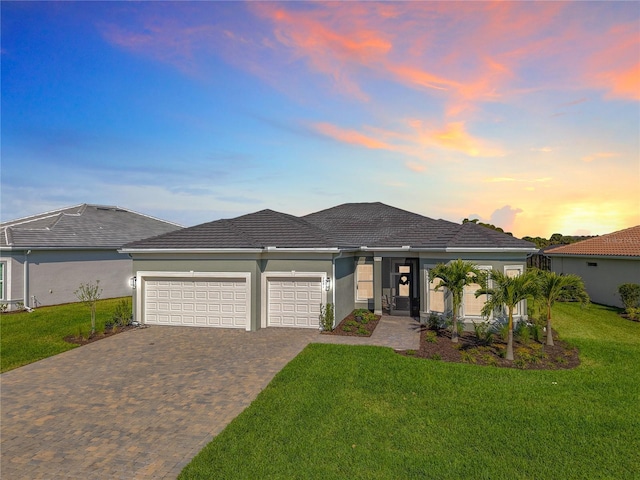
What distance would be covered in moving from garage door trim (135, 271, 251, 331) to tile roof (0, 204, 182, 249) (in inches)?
366

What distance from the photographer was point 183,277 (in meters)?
15.3

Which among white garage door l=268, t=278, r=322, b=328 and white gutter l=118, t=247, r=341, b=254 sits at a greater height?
white gutter l=118, t=247, r=341, b=254

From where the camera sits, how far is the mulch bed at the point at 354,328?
45.5 ft

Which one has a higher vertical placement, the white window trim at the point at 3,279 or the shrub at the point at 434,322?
the white window trim at the point at 3,279

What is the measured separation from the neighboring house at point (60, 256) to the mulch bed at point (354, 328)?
17.7 meters

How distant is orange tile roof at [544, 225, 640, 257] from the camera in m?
19.8

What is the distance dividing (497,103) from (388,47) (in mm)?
5072

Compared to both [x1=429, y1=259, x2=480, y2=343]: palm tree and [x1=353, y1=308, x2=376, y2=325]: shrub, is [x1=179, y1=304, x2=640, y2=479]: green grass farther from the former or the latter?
A: [x1=353, y1=308, x2=376, y2=325]: shrub

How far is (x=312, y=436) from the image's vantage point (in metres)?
A: 6.19

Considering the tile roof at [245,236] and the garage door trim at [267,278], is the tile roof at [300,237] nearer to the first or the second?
the tile roof at [245,236]

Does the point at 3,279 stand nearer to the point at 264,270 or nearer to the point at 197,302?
the point at 197,302

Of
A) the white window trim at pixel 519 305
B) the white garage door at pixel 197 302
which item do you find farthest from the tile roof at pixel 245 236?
the white window trim at pixel 519 305

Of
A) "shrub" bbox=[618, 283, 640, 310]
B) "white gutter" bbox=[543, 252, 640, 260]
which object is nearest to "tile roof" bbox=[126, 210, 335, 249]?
"shrub" bbox=[618, 283, 640, 310]

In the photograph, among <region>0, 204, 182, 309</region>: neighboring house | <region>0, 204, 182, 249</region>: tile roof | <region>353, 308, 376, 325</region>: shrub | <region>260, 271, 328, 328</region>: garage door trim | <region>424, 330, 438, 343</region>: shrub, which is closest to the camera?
<region>424, 330, 438, 343</region>: shrub
